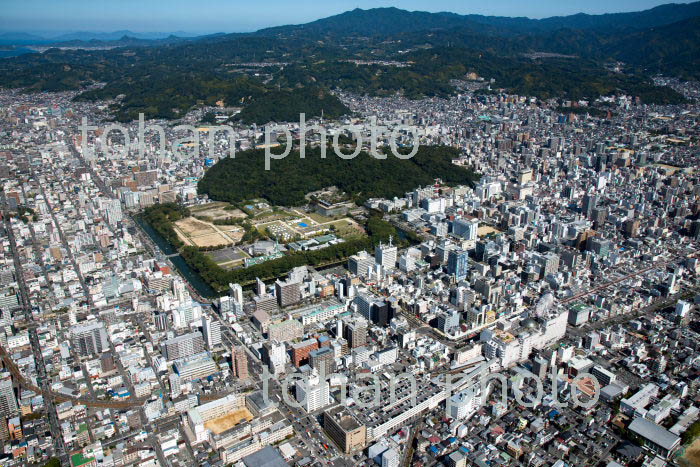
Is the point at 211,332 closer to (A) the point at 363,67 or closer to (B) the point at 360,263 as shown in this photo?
(B) the point at 360,263

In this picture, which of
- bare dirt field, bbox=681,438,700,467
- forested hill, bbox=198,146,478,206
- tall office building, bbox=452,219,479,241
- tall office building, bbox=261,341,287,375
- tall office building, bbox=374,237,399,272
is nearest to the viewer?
bare dirt field, bbox=681,438,700,467

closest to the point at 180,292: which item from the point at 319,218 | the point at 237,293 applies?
the point at 237,293

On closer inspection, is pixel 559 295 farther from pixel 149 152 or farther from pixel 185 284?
pixel 149 152

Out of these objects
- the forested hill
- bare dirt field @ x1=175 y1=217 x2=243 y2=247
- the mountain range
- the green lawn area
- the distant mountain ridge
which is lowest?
the green lawn area

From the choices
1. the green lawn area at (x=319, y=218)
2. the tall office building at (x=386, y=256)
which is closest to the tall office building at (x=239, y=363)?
the tall office building at (x=386, y=256)

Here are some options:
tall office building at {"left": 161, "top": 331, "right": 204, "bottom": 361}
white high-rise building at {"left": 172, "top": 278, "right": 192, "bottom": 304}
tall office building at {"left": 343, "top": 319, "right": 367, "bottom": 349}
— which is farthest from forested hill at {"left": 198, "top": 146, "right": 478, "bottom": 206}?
tall office building at {"left": 161, "top": 331, "right": 204, "bottom": 361}

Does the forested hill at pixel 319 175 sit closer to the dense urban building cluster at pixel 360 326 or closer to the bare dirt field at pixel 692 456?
the dense urban building cluster at pixel 360 326

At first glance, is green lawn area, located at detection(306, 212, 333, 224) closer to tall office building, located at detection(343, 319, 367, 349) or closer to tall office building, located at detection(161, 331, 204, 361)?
tall office building, located at detection(343, 319, 367, 349)
